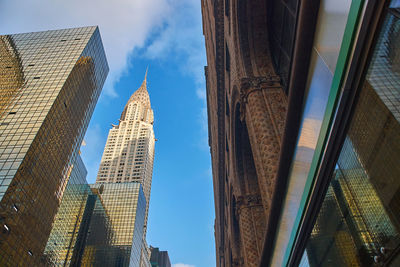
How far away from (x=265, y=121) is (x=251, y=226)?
30.8 ft

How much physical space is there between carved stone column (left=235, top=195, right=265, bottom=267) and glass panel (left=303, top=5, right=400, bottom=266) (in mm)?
11941

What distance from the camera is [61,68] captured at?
50.2 metres

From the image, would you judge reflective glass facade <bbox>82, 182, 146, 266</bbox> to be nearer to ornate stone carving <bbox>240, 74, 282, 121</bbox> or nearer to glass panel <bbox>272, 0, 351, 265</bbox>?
ornate stone carving <bbox>240, 74, 282, 121</bbox>

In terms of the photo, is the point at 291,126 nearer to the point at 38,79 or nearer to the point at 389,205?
the point at 389,205

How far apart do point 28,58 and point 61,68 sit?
9.32 meters

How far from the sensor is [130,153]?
387ft

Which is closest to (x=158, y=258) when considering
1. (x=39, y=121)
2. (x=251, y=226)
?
(x=39, y=121)

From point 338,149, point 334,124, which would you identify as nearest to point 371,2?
point 334,124

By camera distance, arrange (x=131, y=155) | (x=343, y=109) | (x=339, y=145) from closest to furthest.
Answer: (x=343, y=109) → (x=339, y=145) → (x=131, y=155)

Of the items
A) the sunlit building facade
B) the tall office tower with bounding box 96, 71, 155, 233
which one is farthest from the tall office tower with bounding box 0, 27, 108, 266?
the tall office tower with bounding box 96, 71, 155, 233

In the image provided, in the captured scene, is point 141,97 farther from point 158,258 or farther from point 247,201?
point 247,201

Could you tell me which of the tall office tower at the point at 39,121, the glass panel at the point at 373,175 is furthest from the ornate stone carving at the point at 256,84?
the tall office tower at the point at 39,121

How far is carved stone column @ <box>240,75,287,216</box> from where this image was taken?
10484mm

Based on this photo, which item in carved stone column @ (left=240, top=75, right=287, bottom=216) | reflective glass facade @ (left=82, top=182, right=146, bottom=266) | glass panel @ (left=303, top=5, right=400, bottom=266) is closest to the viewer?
glass panel @ (left=303, top=5, right=400, bottom=266)
